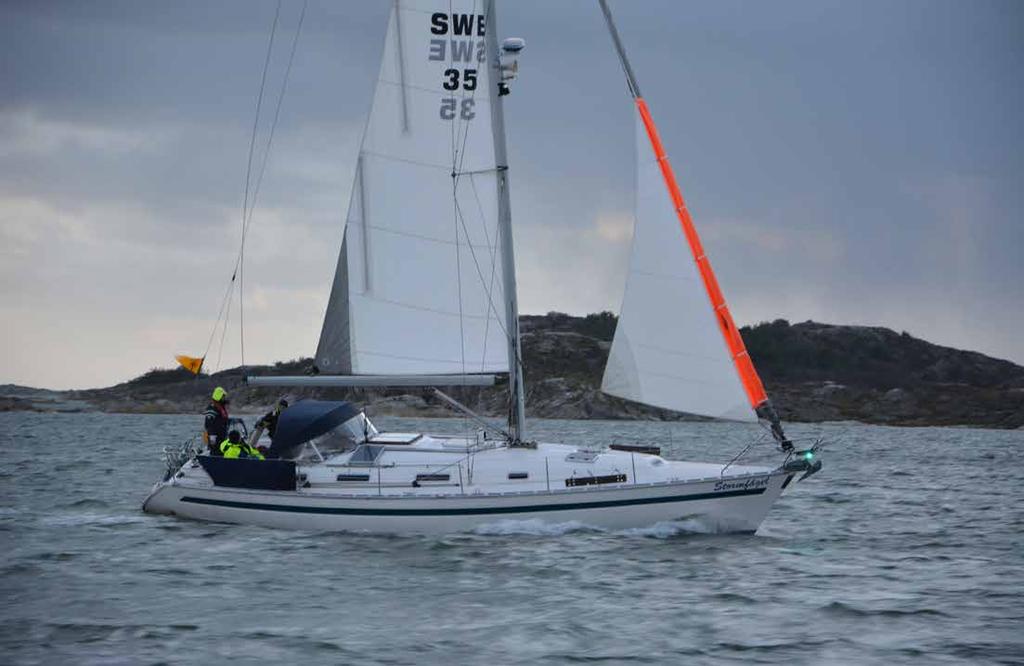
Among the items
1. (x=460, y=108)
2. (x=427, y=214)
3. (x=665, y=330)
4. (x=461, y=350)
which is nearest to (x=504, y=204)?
(x=427, y=214)

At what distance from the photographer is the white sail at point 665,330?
2078 centimetres

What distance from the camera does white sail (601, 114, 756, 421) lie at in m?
20.8

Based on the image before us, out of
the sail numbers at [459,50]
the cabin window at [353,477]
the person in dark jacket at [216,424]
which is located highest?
the sail numbers at [459,50]

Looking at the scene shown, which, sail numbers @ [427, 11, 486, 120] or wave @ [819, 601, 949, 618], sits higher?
sail numbers @ [427, 11, 486, 120]

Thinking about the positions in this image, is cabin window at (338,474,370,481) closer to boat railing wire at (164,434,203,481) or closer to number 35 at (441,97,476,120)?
boat railing wire at (164,434,203,481)

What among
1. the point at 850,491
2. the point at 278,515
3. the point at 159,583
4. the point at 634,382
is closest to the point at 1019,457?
the point at 850,491

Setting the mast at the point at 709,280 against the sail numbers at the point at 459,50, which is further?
the sail numbers at the point at 459,50

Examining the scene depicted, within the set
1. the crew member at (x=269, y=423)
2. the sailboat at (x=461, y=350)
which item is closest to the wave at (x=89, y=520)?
the sailboat at (x=461, y=350)

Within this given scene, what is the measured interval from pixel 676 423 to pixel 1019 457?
54156 mm

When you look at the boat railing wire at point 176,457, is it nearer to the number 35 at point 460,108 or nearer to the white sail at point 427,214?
the white sail at point 427,214

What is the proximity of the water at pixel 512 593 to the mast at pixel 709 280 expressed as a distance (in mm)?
2758

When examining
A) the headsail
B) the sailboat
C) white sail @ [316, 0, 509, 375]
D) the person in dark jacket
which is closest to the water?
the sailboat

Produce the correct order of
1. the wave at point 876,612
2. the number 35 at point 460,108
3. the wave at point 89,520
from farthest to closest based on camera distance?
the wave at point 89,520
the number 35 at point 460,108
the wave at point 876,612

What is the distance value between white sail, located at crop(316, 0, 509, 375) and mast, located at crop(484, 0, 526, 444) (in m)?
0.14
